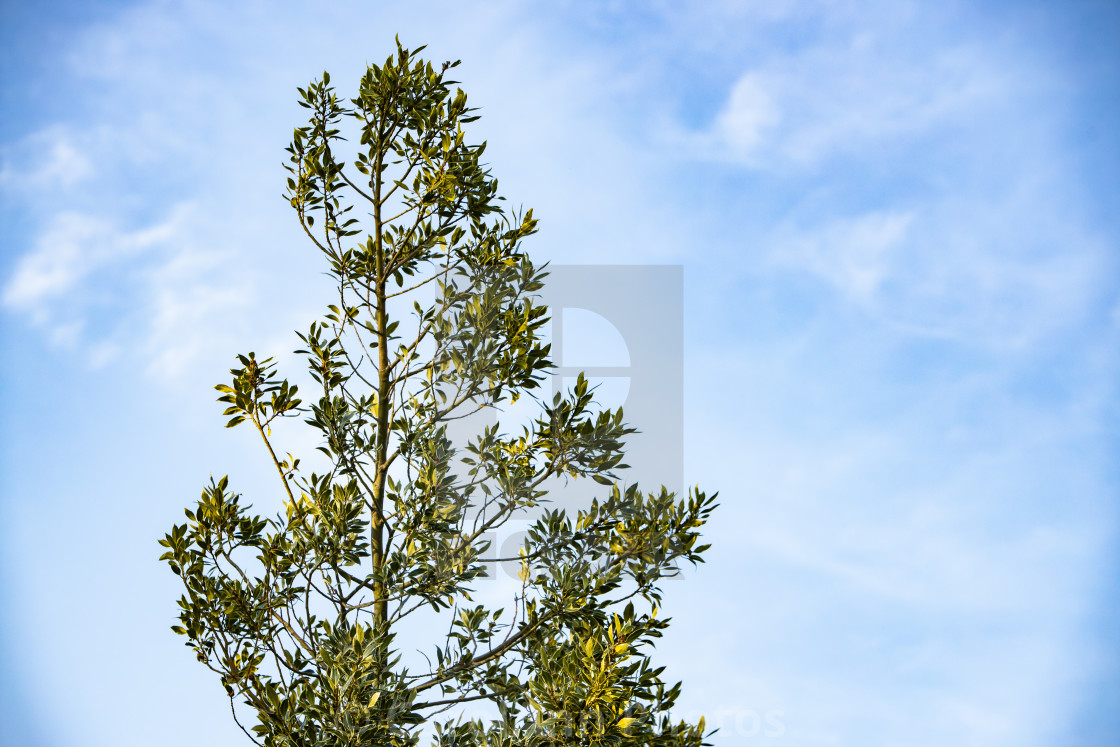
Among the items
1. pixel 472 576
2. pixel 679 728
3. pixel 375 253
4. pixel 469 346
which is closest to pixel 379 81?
pixel 375 253

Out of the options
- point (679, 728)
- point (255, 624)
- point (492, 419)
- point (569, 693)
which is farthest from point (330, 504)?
point (679, 728)

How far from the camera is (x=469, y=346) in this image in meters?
6.11

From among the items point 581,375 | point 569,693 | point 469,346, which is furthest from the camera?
point 469,346

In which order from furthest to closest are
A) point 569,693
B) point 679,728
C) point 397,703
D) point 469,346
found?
point 469,346
point 679,728
point 397,703
point 569,693

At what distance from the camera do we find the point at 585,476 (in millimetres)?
5848

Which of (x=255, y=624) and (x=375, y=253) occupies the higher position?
(x=375, y=253)

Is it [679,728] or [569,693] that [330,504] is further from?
[679,728]

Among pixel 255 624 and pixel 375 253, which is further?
pixel 375 253

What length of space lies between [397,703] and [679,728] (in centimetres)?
189

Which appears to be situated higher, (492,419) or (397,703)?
(492,419)

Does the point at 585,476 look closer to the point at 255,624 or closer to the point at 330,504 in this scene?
the point at 330,504

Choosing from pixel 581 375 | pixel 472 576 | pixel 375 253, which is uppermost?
pixel 375 253

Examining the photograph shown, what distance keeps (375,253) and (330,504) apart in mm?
2089

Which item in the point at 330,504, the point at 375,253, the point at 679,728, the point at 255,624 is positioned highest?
the point at 375,253
